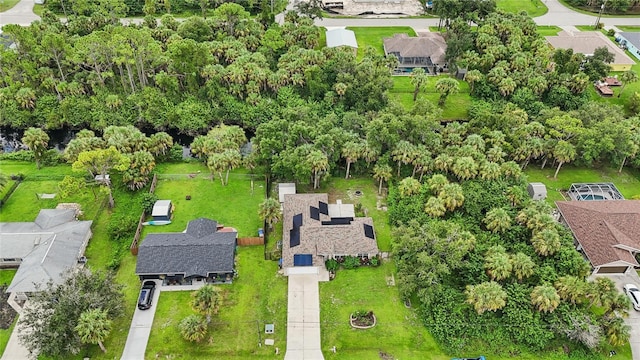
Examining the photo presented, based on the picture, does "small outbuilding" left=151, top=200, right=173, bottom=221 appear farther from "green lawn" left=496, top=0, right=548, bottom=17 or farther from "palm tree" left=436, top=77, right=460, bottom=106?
"green lawn" left=496, top=0, right=548, bottom=17

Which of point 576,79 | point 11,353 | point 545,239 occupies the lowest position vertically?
point 11,353

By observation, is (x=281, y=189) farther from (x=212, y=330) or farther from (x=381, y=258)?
(x=212, y=330)

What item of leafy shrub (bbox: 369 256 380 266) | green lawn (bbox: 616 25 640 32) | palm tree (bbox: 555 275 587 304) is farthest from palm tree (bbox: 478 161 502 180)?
green lawn (bbox: 616 25 640 32)

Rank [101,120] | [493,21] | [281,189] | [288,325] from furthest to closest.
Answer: [493,21] < [101,120] < [281,189] < [288,325]

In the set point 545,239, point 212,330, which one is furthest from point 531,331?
point 212,330

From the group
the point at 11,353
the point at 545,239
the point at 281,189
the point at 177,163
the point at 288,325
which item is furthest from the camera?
the point at 177,163

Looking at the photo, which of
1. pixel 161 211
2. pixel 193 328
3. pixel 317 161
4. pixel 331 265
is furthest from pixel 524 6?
pixel 193 328
